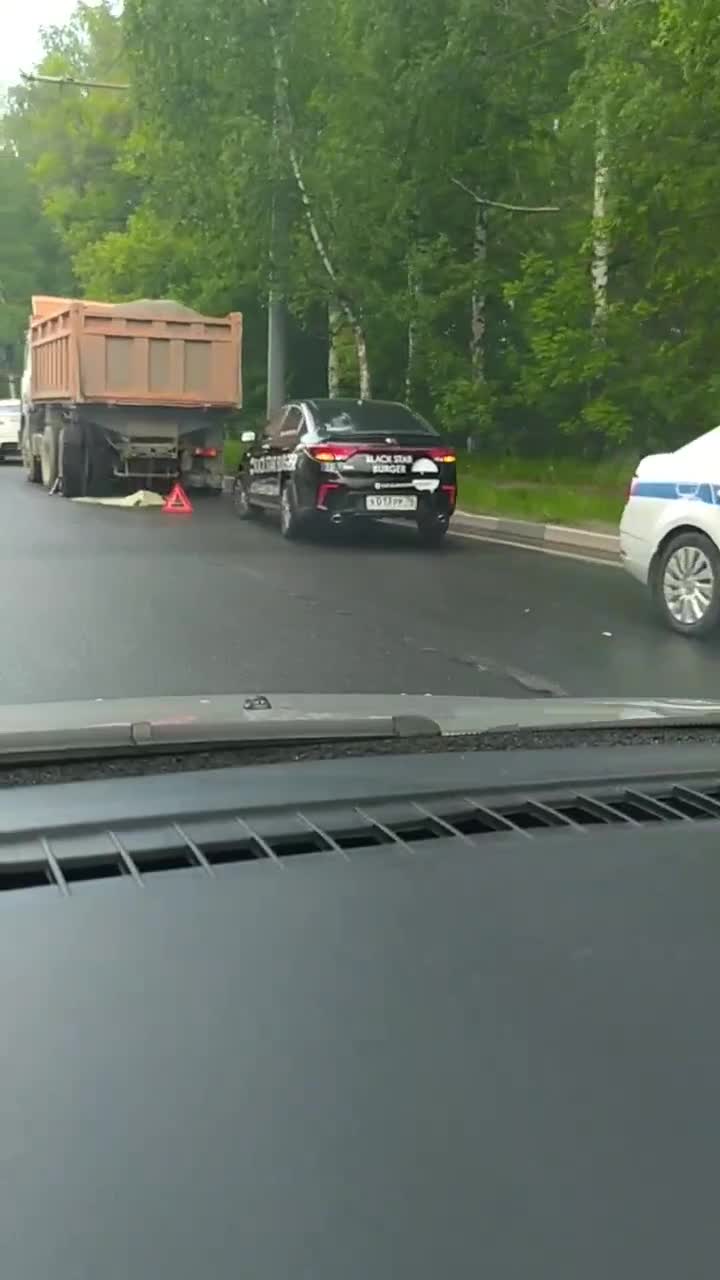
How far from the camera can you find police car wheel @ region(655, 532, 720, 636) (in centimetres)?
956

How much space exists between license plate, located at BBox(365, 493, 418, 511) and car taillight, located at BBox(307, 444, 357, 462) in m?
0.52

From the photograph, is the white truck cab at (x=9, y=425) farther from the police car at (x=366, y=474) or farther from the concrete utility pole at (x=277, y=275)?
the police car at (x=366, y=474)

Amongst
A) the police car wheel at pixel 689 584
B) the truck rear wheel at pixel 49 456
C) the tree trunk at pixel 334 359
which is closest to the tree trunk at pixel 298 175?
the tree trunk at pixel 334 359

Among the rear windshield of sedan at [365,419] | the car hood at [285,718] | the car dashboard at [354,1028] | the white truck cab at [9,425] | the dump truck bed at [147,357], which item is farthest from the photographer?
the white truck cab at [9,425]

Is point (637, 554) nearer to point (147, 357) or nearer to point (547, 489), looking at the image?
point (547, 489)

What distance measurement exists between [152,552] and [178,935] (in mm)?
12341

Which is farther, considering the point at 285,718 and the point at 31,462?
the point at 31,462

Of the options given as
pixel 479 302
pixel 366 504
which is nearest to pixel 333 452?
pixel 366 504

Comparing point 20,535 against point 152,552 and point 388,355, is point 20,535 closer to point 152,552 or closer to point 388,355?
point 152,552

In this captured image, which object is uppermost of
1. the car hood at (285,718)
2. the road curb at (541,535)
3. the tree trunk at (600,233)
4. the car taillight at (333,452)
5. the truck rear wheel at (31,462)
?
the tree trunk at (600,233)

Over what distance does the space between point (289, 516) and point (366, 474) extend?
1362 mm

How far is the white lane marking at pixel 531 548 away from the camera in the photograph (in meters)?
14.6

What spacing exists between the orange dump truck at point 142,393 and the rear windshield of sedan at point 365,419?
542 centimetres

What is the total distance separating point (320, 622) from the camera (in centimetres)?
1011
